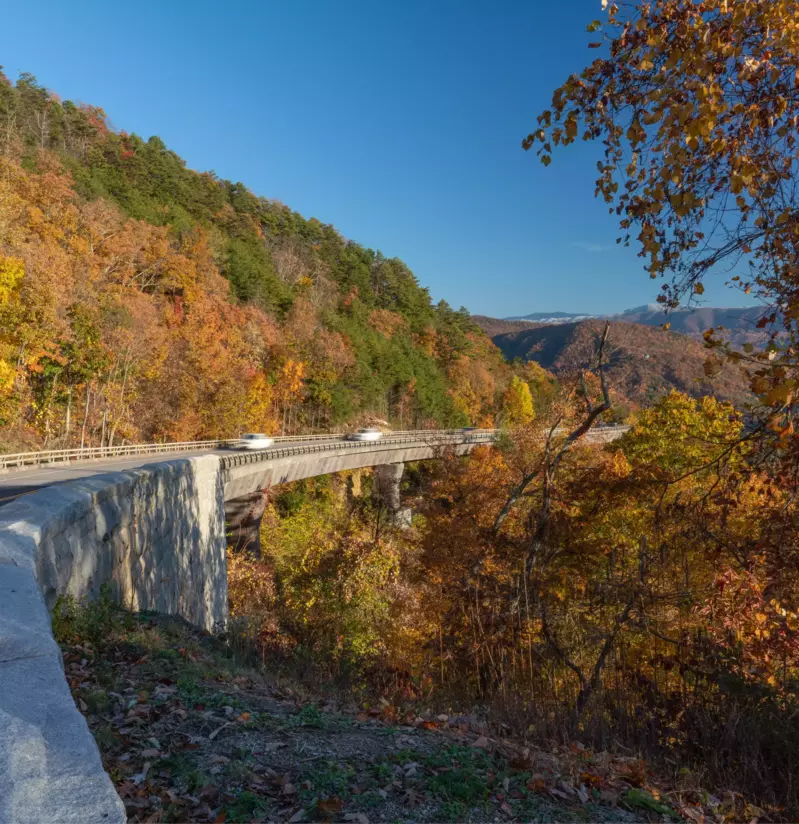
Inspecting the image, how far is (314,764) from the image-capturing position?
11.9 feet

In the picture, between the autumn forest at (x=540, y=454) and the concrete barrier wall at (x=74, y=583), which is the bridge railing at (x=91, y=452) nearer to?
the autumn forest at (x=540, y=454)

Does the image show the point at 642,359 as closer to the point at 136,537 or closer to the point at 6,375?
the point at 136,537

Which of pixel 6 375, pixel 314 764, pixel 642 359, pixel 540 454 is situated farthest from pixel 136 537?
pixel 6 375

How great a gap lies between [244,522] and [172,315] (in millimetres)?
19241

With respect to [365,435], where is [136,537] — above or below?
below

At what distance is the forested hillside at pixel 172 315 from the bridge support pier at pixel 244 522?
845 cm

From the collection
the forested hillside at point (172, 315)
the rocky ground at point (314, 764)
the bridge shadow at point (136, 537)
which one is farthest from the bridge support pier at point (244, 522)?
the rocky ground at point (314, 764)

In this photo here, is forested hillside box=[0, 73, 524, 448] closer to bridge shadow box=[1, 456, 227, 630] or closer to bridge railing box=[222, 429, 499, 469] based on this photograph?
bridge railing box=[222, 429, 499, 469]

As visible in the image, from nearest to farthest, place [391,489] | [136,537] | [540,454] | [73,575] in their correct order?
1. [73,575]
2. [136,537]
3. [540,454]
4. [391,489]

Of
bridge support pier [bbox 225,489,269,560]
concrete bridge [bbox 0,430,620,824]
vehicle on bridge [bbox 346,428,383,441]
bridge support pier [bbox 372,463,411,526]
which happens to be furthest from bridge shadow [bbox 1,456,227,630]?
bridge support pier [bbox 372,463,411,526]

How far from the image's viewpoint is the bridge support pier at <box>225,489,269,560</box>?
32344mm

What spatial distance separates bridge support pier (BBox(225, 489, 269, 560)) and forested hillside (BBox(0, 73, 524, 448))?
8.45 m

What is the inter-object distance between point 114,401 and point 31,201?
13935 millimetres

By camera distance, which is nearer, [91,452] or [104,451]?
[91,452]
